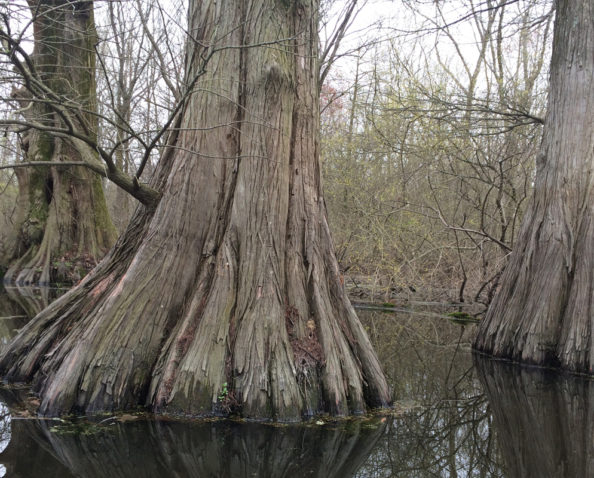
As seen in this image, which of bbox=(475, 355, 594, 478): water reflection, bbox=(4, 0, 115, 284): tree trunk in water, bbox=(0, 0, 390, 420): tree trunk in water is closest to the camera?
bbox=(475, 355, 594, 478): water reflection

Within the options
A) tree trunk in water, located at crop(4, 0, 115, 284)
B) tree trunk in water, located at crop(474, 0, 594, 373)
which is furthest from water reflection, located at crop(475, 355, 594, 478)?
tree trunk in water, located at crop(4, 0, 115, 284)

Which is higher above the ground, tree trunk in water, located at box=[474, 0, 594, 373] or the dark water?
tree trunk in water, located at box=[474, 0, 594, 373]

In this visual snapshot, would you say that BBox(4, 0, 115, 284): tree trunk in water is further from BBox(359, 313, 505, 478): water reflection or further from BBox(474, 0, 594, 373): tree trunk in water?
BBox(474, 0, 594, 373): tree trunk in water

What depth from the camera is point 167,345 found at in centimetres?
459

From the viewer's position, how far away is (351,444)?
3.99 m

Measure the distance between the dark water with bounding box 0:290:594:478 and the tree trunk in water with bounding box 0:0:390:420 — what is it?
277 mm

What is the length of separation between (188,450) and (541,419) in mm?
3134

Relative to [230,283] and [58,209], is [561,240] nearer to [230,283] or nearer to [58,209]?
[230,283]

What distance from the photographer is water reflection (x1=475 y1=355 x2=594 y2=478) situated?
147 inches

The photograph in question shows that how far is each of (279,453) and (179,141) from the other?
3.08 meters

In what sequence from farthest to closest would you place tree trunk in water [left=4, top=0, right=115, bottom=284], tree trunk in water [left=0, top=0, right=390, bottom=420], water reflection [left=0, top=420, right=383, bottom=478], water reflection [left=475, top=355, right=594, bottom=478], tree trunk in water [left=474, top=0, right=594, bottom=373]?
tree trunk in water [left=4, top=0, right=115, bottom=284] < tree trunk in water [left=474, top=0, right=594, bottom=373] < tree trunk in water [left=0, top=0, right=390, bottom=420] < water reflection [left=475, top=355, right=594, bottom=478] < water reflection [left=0, top=420, right=383, bottom=478]

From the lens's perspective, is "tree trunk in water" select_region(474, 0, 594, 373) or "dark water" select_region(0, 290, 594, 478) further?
"tree trunk in water" select_region(474, 0, 594, 373)

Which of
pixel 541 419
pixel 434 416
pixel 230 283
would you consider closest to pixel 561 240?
pixel 541 419

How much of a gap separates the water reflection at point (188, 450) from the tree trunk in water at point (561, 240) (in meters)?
3.45
